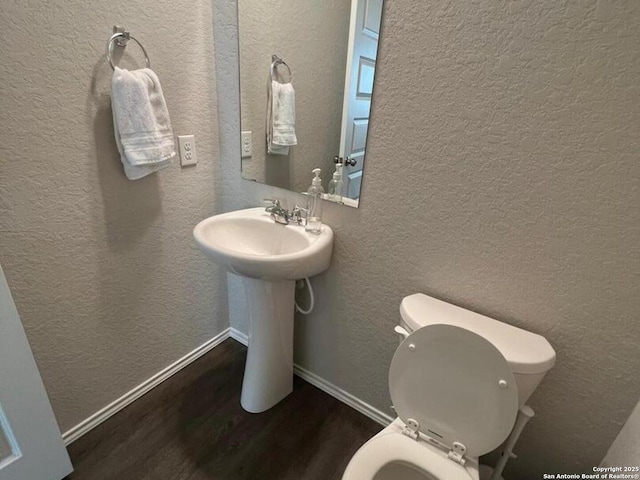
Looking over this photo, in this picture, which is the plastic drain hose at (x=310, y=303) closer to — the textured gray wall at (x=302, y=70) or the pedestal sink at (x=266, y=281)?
the pedestal sink at (x=266, y=281)

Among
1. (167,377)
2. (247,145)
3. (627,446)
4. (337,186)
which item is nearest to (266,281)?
(337,186)

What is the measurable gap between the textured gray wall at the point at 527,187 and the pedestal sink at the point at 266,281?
8.4 inches

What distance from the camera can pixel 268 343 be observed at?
1.34 meters

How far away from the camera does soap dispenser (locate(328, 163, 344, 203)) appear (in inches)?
47.6

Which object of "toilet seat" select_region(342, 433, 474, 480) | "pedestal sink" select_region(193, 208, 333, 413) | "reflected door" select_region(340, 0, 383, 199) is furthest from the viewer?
"pedestal sink" select_region(193, 208, 333, 413)

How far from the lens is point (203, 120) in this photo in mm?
1362

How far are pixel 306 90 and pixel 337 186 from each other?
40cm

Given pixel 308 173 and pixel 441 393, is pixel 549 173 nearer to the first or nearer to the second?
pixel 441 393

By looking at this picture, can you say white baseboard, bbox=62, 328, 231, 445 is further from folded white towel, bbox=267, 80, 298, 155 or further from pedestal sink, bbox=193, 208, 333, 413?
folded white towel, bbox=267, 80, 298, 155

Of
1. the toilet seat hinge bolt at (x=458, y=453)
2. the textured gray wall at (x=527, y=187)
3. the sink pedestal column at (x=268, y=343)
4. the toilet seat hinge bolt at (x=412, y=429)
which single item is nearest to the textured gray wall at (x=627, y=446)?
the textured gray wall at (x=527, y=187)

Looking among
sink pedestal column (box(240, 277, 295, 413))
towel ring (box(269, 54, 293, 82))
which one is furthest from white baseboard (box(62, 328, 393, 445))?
towel ring (box(269, 54, 293, 82))

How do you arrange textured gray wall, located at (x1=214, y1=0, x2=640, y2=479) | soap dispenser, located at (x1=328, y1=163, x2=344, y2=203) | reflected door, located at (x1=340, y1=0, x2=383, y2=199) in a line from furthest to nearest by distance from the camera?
soap dispenser, located at (x1=328, y1=163, x2=344, y2=203), reflected door, located at (x1=340, y1=0, x2=383, y2=199), textured gray wall, located at (x1=214, y1=0, x2=640, y2=479)

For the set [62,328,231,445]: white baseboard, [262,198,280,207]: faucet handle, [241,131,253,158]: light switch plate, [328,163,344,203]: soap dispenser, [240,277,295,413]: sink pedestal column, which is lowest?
[62,328,231,445]: white baseboard

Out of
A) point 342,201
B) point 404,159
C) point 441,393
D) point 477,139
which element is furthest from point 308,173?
point 441,393
